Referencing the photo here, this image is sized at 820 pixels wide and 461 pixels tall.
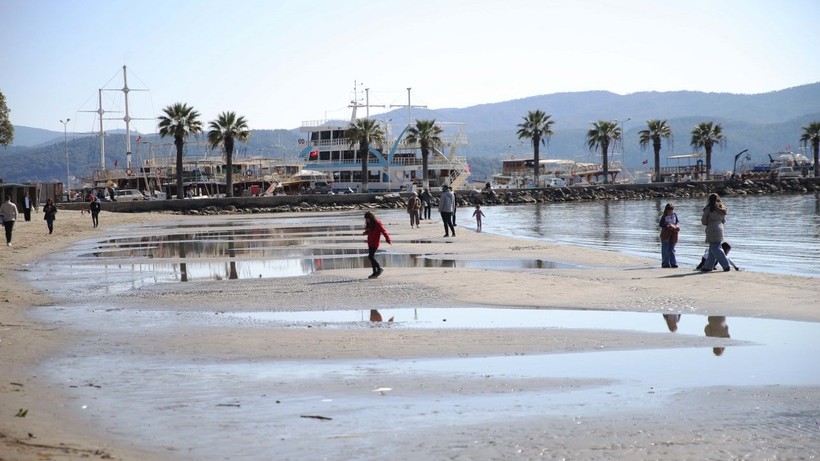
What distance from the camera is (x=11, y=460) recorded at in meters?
5.30

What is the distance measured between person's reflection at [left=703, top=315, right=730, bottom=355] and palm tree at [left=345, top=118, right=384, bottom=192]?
7813cm

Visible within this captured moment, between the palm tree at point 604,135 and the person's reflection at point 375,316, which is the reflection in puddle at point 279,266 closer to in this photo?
the person's reflection at point 375,316

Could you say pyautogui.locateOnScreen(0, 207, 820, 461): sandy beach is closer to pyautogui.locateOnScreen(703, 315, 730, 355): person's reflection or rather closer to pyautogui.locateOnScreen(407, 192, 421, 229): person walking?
pyautogui.locateOnScreen(703, 315, 730, 355): person's reflection

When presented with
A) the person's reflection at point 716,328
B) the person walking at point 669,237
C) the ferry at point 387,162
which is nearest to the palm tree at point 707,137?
the ferry at point 387,162

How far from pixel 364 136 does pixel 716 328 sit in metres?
80.6

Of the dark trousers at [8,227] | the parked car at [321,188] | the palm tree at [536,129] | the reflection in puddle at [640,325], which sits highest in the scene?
the palm tree at [536,129]

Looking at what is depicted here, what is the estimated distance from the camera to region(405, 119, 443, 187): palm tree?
90188 millimetres

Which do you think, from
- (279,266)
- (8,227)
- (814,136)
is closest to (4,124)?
(8,227)

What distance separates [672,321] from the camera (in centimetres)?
1188

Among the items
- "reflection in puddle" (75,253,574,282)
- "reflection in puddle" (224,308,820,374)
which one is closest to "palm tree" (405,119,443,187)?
"reflection in puddle" (75,253,574,282)

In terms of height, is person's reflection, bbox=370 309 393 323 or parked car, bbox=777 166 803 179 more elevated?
parked car, bbox=777 166 803 179

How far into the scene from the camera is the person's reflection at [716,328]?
10.7 meters

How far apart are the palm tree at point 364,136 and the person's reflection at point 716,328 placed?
78134 millimetres

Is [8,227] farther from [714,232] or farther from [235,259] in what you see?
[714,232]
